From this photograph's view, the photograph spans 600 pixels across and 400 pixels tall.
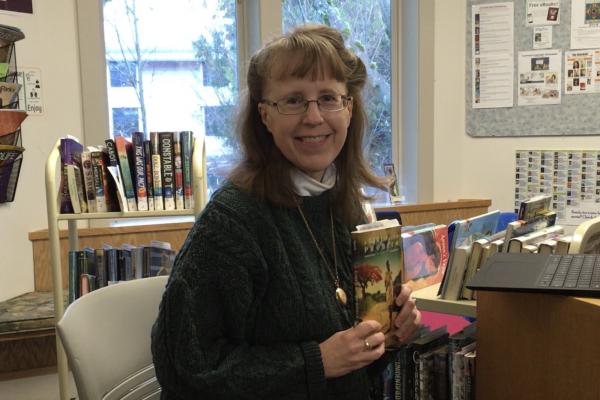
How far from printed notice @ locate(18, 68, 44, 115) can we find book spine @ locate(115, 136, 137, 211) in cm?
65

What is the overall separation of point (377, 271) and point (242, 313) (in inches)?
10.1

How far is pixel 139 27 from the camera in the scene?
2.83 metres

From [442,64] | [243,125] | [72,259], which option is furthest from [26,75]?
[442,64]

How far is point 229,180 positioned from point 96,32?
1.72 metres

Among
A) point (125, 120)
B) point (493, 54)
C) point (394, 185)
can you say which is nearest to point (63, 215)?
point (125, 120)

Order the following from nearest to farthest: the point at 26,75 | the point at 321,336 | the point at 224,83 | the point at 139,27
Result: the point at 321,336
the point at 26,75
the point at 139,27
the point at 224,83

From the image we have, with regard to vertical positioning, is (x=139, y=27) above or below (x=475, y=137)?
above

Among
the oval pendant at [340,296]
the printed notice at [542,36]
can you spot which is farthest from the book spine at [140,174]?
the printed notice at [542,36]

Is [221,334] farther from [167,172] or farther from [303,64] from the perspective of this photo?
[167,172]

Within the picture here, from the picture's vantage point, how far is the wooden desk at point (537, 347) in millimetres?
993

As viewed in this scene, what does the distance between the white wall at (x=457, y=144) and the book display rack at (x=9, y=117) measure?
2205 mm

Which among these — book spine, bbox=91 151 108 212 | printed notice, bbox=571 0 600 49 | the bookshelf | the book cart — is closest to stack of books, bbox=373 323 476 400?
the bookshelf

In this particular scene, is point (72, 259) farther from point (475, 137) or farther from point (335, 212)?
point (475, 137)

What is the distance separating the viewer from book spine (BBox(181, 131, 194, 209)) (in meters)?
2.00
